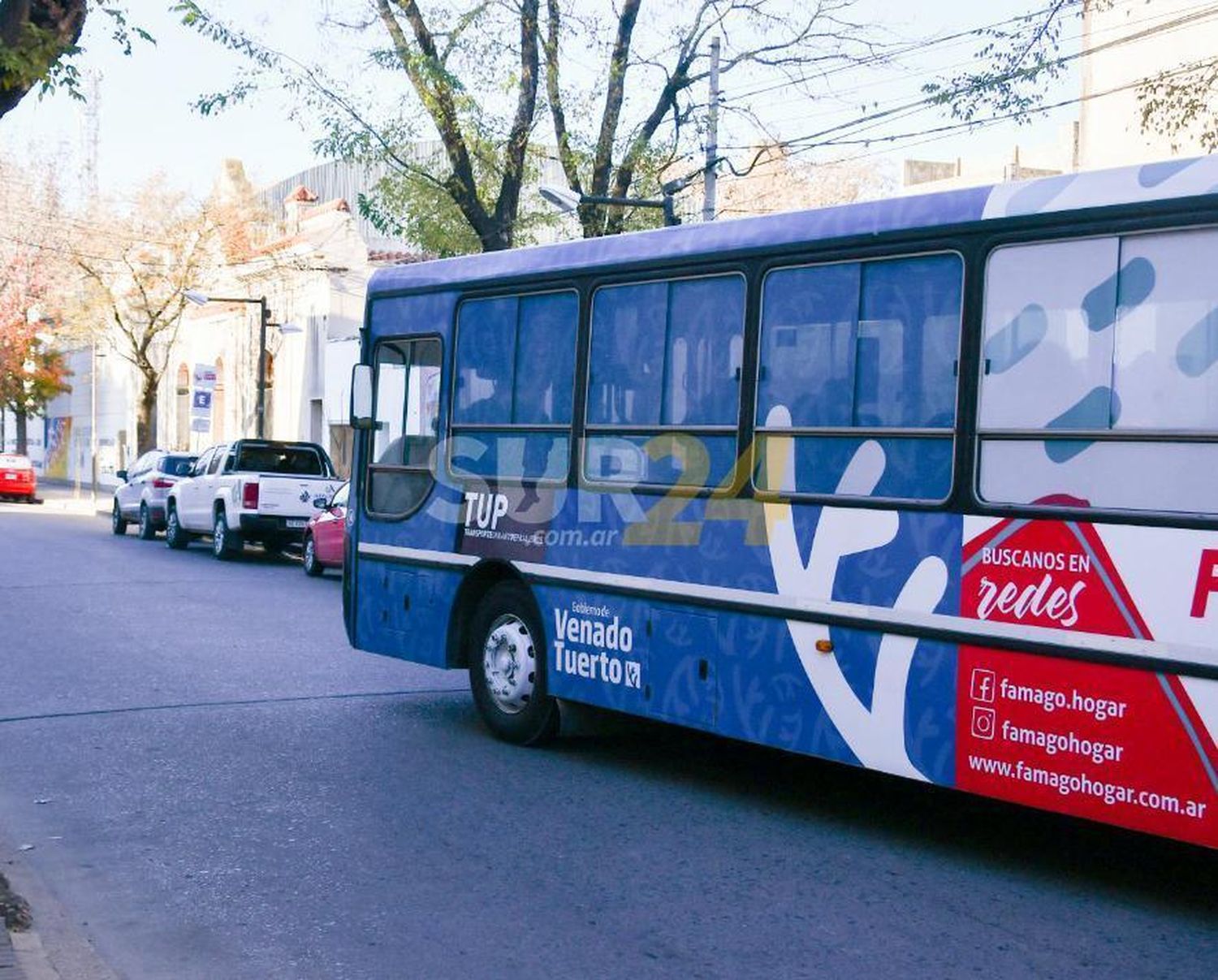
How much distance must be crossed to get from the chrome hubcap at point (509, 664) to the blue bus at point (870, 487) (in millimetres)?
22

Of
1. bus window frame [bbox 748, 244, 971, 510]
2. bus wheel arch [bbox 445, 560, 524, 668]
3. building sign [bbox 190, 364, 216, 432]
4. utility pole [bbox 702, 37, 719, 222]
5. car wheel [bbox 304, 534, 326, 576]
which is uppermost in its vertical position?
utility pole [bbox 702, 37, 719, 222]

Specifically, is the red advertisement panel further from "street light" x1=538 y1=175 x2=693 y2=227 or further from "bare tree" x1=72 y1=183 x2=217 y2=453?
"bare tree" x1=72 y1=183 x2=217 y2=453

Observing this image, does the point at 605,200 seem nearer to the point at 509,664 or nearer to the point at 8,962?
the point at 509,664

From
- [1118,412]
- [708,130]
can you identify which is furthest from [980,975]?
[708,130]

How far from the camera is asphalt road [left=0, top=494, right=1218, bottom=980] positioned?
5.96 metres

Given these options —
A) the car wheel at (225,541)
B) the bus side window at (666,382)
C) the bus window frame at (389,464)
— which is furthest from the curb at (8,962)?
the car wheel at (225,541)

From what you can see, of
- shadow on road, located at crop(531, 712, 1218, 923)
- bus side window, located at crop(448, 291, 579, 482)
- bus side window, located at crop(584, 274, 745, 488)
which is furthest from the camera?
bus side window, located at crop(448, 291, 579, 482)

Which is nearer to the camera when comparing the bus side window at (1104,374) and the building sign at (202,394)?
the bus side window at (1104,374)

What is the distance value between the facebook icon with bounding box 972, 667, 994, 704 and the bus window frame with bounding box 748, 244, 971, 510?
28.6 inches

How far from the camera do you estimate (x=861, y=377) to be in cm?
760

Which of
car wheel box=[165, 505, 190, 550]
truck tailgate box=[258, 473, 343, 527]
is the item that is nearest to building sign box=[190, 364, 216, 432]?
car wheel box=[165, 505, 190, 550]

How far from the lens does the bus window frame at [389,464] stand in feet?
35.2

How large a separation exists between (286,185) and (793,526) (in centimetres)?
5928

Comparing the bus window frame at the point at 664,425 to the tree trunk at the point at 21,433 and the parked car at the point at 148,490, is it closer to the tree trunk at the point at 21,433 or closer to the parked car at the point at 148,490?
the parked car at the point at 148,490
